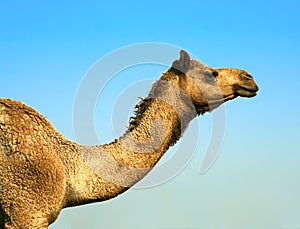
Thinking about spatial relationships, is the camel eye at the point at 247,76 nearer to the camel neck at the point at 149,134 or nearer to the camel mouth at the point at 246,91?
the camel mouth at the point at 246,91

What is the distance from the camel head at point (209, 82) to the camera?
7.88m

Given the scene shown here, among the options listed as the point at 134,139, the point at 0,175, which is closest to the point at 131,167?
the point at 134,139

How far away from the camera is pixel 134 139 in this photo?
755 centimetres

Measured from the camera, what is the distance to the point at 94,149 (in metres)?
7.55

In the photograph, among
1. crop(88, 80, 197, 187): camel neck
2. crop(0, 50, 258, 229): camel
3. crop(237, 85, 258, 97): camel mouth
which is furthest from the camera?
crop(237, 85, 258, 97): camel mouth

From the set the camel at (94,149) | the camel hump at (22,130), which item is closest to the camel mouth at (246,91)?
the camel at (94,149)

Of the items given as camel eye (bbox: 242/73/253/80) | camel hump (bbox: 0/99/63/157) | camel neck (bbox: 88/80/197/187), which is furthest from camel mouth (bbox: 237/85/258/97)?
camel hump (bbox: 0/99/63/157)

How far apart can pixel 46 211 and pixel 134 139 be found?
134cm

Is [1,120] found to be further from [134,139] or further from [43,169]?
[134,139]

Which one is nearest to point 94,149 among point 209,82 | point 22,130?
point 22,130

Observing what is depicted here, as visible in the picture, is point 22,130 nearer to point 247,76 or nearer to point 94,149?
point 94,149

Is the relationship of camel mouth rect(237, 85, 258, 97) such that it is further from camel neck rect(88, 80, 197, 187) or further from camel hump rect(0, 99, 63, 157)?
camel hump rect(0, 99, 63, 157)

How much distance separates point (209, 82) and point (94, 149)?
1.71 m

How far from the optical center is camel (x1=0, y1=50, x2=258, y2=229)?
7.04 m
